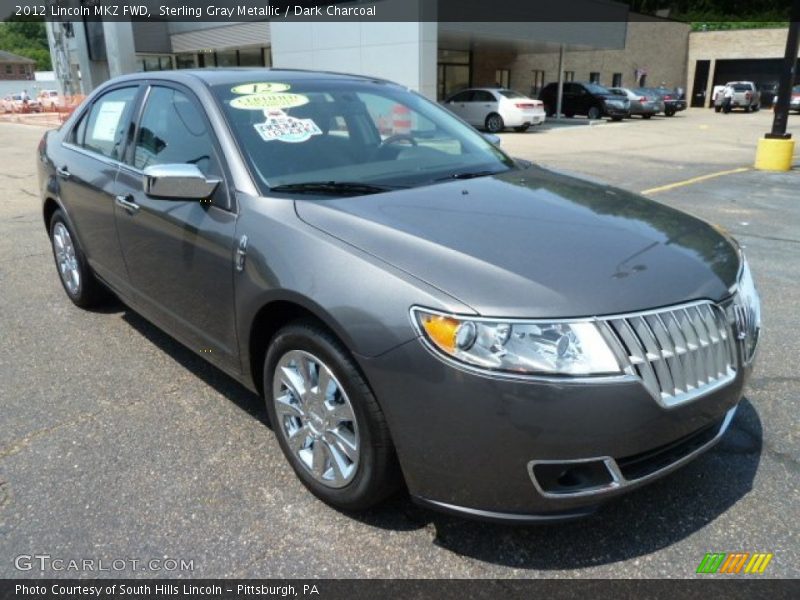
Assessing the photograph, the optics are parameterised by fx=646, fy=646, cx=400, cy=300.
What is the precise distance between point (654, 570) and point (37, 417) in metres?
2.98

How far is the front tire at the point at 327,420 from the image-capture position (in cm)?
225

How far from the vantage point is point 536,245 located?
2322mm

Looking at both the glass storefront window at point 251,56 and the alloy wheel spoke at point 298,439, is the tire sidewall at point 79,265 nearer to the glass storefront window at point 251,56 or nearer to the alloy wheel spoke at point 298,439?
the alloy wheel spoke at point 298,439

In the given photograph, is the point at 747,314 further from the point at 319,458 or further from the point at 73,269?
the point at 73,269

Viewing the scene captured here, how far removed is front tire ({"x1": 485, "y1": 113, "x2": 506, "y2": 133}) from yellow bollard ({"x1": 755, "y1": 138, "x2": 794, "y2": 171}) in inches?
500

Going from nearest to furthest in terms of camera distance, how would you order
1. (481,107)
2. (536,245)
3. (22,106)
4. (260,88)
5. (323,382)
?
(536,245), (323,382), (260,88), (481,107), (22,106)

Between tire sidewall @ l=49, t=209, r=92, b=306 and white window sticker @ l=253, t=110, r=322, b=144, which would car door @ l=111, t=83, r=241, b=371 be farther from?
tire sidewall @ l=49, t=209, r=92, b=306

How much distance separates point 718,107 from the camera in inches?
1538

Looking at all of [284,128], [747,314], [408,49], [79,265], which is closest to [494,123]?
[408,49]

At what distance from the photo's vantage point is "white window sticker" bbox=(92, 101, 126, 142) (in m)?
3.95

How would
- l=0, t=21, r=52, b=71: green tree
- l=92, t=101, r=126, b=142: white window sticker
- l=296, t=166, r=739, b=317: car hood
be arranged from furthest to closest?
l=0, t=21, r=52, b=71: green tree → l=92, t=101, r=126, b=142: white window sticker → l=296, t=166, r=739, b=317: car hood

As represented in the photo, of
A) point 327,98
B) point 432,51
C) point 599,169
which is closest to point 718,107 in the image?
point 432,51

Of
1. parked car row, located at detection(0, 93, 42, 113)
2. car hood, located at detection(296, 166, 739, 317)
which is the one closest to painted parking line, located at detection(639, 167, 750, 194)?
car hood, located at detection(296, 166, 739, 317)
